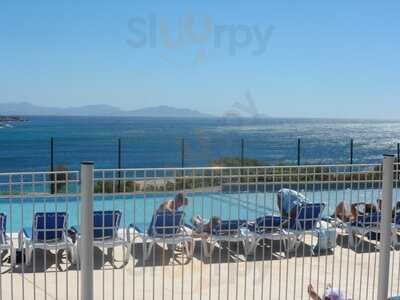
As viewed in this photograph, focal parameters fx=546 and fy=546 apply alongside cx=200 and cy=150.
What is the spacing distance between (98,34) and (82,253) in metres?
41.0

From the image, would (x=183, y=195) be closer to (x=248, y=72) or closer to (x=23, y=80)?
(x=248, y=72)

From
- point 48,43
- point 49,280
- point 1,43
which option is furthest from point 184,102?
point 49,280

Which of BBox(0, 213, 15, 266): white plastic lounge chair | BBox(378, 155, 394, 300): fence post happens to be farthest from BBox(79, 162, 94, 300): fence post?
BBox(0, 213, 15, 266): white plastic lounge chair

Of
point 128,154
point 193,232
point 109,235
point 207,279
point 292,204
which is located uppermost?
point 292,204

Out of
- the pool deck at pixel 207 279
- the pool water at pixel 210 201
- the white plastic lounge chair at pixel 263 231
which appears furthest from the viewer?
the white plastic lounge chair at pixel 263 231

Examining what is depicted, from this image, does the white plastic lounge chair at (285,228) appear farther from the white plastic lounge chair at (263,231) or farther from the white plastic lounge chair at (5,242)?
the white plastic lounge chair at (5,242)

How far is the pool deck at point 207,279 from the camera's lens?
5766mm

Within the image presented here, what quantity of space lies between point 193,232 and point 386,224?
2396 millimetres

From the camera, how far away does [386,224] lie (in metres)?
4.83

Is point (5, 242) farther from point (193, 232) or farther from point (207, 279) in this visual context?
point (207, 279)

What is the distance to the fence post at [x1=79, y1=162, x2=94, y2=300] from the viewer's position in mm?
3900

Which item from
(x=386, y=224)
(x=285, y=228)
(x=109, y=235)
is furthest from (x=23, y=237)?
(x=386, y=224)

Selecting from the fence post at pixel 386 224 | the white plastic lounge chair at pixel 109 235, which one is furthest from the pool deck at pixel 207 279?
the fence post at pixel 386 224

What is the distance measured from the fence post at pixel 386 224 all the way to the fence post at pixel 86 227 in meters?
2.54
